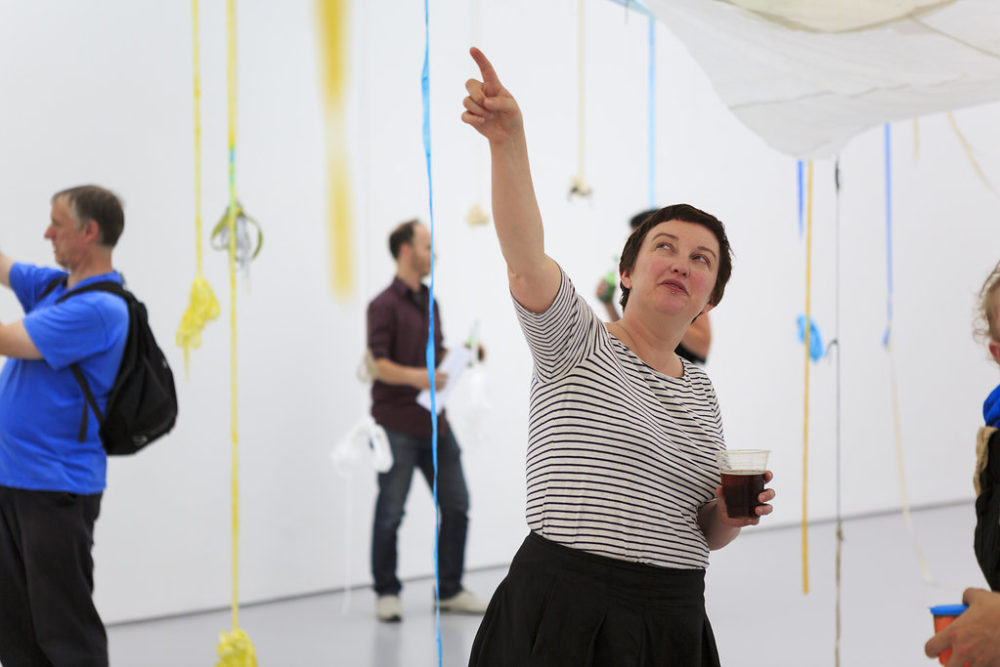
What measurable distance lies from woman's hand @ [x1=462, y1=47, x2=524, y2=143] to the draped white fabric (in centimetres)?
102

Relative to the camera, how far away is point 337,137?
412 cm

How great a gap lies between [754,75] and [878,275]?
4.53m

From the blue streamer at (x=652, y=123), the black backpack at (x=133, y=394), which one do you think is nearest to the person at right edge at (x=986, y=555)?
the black backpack at (x=133, y=394)

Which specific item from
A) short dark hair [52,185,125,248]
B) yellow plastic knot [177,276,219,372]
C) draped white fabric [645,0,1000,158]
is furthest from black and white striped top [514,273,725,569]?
yellow plastic knot [177,276,219,372]

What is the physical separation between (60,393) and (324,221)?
1.97 m

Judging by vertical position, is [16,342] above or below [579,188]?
below

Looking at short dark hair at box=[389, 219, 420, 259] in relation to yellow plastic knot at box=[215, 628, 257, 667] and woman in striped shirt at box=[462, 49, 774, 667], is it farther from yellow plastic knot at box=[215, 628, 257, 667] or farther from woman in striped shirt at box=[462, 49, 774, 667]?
woman in striped shirt at box=[462, 49, 774, 667]

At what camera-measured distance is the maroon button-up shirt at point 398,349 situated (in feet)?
12.2

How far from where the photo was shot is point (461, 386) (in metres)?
4.50

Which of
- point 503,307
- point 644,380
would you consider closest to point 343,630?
point 503,307

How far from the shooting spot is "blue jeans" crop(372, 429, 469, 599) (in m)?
3.67

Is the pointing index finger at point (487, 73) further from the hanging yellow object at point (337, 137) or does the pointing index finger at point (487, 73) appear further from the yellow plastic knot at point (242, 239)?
the hanging yellow object at point (337, 137)

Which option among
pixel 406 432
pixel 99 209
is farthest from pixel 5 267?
pixel 406 432

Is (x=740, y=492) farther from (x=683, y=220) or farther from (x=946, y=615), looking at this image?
(x=683, y=220)
